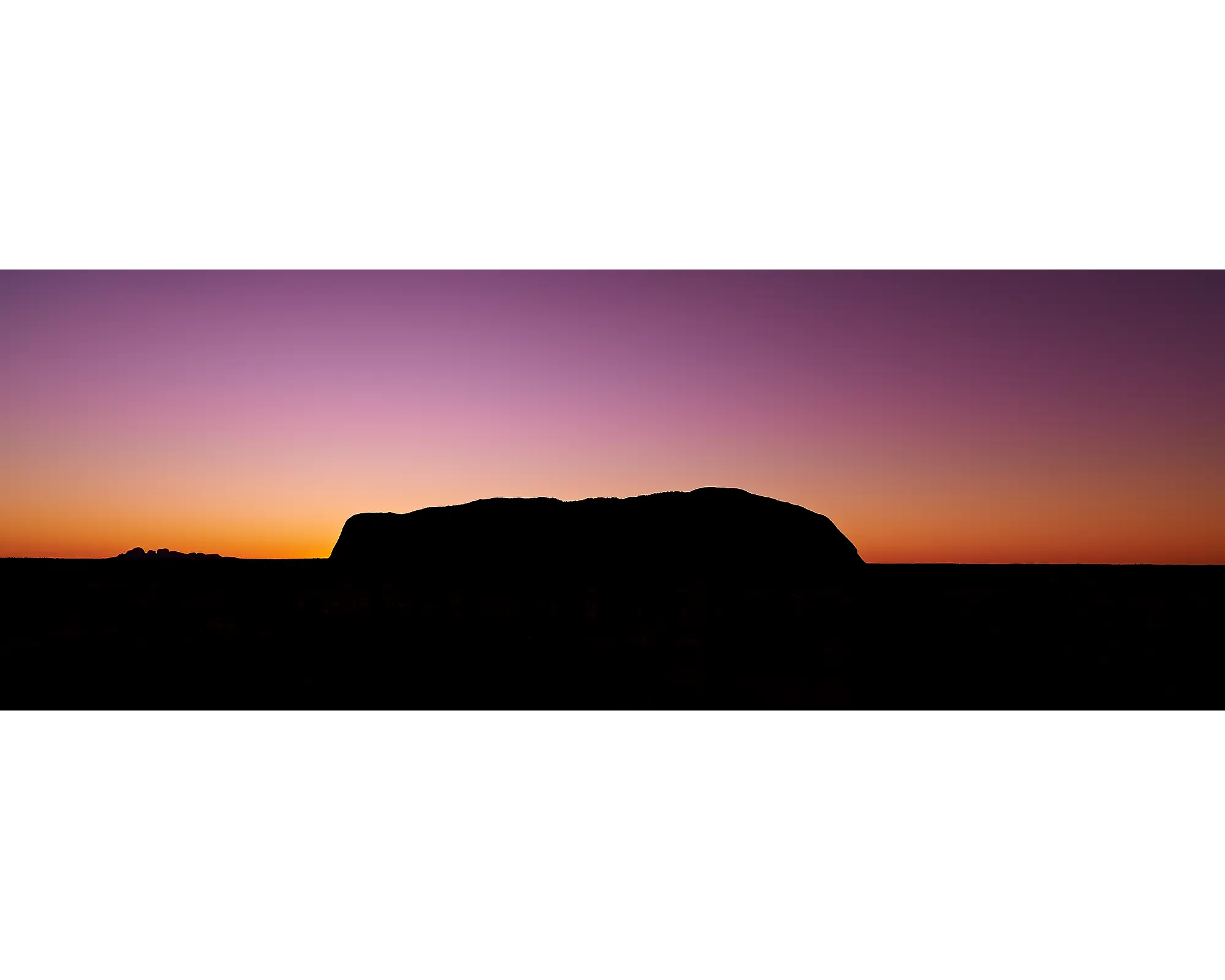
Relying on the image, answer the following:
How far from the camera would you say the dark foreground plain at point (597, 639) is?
543 cm

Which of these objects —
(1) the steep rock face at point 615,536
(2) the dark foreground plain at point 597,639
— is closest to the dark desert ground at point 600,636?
(2) the dark foreground plain at point 597,639

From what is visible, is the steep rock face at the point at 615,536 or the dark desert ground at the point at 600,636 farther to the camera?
the steep rock face at the point at 615,536

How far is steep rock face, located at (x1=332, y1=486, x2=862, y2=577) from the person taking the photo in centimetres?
865

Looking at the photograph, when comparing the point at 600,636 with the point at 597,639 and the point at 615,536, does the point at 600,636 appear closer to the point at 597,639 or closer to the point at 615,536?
the point at 597,639

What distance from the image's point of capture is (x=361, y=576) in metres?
6.85

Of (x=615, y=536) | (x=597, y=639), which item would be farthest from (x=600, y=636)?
(x=615, y=536)

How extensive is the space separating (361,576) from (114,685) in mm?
1930

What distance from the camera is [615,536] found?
9.94 meters

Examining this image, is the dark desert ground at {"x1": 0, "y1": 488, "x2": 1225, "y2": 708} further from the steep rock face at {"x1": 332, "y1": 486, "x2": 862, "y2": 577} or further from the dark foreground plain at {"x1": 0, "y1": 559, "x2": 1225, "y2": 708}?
the steep rock face at {"x1": 332, "y1": 486, "x2": 862, "y2": 577}

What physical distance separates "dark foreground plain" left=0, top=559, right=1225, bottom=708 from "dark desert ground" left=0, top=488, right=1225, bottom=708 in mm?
16

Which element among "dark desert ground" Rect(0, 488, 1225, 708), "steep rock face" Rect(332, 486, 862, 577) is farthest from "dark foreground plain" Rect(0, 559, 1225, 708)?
"steep rock face" Rect(332, 486, 862, 577)

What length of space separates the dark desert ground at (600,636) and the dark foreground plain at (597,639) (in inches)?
0.6

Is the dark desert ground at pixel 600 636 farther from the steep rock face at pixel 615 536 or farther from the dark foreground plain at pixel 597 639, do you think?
the steep rock face at pixel 615 536

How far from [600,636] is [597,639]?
0.12ft
